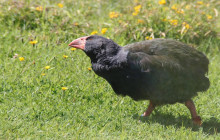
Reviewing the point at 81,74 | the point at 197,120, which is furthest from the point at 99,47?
the point at 197,120

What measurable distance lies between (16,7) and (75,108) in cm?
257

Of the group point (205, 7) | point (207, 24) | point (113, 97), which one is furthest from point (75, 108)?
point (205, 7)

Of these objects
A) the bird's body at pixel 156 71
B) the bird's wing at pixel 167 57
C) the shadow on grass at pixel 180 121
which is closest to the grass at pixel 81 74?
the shadow on grass at pixel 180 121

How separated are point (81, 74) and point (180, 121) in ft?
4.70

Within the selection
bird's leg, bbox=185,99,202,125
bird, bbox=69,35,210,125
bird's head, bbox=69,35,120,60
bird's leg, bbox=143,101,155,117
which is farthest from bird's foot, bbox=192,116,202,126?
bird's head, bbox=69,35,120,60

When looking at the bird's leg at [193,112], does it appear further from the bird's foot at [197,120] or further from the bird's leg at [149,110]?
the bird's leg at [149,110]

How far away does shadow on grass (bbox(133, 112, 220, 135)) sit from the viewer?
4.58 m

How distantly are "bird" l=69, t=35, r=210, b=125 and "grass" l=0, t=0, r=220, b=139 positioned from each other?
0.40m

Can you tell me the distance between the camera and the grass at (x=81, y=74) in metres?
4.28

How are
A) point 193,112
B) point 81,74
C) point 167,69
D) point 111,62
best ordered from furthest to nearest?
point 81,74
point 193,112
point 167,69
point 111,62

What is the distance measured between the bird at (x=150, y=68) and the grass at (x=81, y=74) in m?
0.40

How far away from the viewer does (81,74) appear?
5.31m

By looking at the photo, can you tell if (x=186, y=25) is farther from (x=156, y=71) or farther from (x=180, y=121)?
(x=156, y=71)

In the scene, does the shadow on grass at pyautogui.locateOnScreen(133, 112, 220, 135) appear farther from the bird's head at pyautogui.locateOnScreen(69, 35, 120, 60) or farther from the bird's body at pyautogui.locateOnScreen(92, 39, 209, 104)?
the bird's head at pyautogui.locateOnScreen(69, 35, 120, 60)
